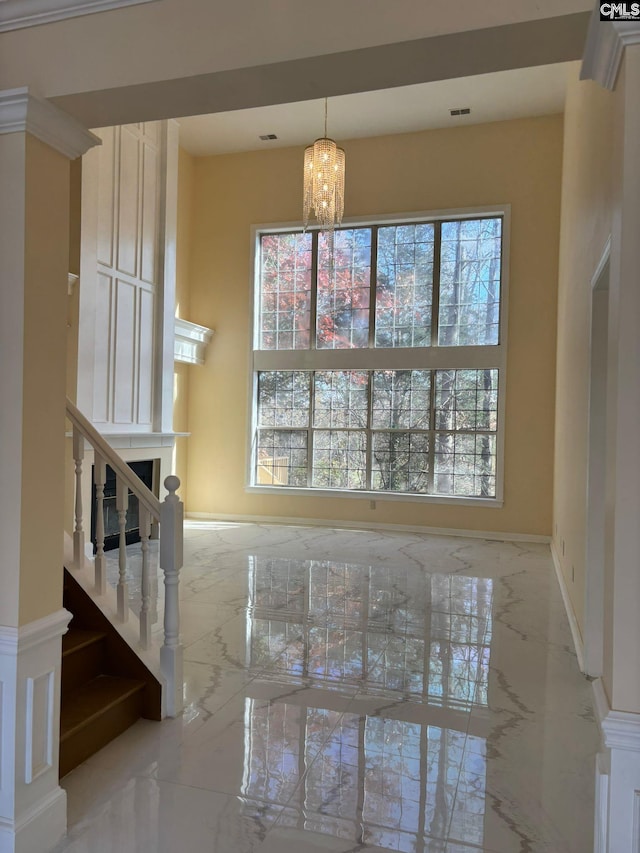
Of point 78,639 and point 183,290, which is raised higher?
point 183,290

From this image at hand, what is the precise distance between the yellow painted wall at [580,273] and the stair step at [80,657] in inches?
108

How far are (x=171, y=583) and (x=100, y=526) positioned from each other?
1.37 ft

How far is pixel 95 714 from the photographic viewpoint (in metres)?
2.51

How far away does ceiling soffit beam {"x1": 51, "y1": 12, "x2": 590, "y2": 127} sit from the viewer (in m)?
1.57

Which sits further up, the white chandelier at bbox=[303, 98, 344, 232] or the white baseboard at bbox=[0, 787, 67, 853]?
the white chandelier at bbox=[303, 98, 344, 232]

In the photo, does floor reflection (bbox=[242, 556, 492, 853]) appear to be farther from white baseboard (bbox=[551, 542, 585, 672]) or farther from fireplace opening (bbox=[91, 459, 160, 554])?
fireplace opening (bbox=[91, 459, 160, 554])

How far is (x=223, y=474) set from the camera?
330 inches

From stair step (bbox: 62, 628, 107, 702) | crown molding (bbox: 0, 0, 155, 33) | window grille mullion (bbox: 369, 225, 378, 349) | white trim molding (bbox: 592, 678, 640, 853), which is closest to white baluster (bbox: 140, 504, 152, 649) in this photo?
stair step (bbox: 62, 628, 107, 702)

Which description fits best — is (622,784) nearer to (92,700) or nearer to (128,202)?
(92,700)

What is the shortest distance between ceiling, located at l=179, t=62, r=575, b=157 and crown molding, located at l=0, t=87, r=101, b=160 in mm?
5043

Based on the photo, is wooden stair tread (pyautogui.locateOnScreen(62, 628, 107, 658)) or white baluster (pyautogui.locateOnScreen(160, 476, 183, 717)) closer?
wooden stair tread (pyautogui.locateOnScreen(62, 628, 107, 658))

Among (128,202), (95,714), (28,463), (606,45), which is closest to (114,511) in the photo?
(128,202)

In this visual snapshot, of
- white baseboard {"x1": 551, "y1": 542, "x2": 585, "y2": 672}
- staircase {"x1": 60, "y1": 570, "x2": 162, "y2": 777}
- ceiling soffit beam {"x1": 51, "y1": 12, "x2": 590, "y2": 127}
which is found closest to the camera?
ceiling soffit beam {"x1": 51, "y1": 12, "x2": 590, "y2": 127}

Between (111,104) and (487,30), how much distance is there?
1.18 metres
